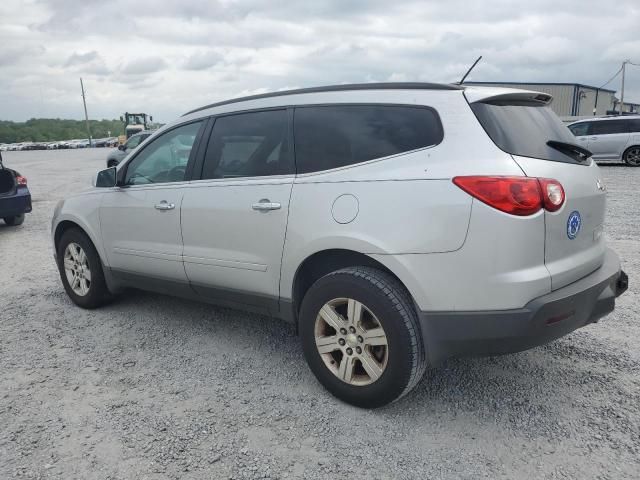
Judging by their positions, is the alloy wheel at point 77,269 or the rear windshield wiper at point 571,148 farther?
the alloy wheel at point 77,269

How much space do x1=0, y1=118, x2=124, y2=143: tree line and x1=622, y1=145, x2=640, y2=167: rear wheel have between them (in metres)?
84.8

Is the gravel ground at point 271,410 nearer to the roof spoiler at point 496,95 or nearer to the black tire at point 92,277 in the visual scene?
the black tire at point 92,277

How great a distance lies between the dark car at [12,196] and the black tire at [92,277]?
4549mm

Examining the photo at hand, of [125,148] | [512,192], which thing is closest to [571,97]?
[125,148]

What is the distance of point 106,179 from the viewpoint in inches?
171

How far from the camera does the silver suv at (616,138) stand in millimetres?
15906

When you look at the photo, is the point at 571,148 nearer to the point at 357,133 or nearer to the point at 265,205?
the point at 357,133

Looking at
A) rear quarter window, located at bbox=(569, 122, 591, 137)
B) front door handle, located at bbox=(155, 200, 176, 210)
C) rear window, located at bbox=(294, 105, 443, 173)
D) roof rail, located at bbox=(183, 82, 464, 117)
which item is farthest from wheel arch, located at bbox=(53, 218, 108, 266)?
rear quarter window, located at bbox=(569, 122, 591, 137)

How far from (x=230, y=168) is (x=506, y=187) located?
1863mm

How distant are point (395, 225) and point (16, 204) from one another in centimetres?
803

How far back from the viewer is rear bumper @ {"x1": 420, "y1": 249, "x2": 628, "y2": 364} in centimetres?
249

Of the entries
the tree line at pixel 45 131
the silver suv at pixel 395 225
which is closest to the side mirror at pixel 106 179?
the silver suv at pixel 395 225

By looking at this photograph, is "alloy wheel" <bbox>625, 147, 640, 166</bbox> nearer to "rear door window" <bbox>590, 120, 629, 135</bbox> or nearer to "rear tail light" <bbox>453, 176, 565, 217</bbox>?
"rear door window" <bbox>590, 120, 629, 135</bbox>

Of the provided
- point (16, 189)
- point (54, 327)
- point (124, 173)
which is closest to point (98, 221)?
point (124, 173)
